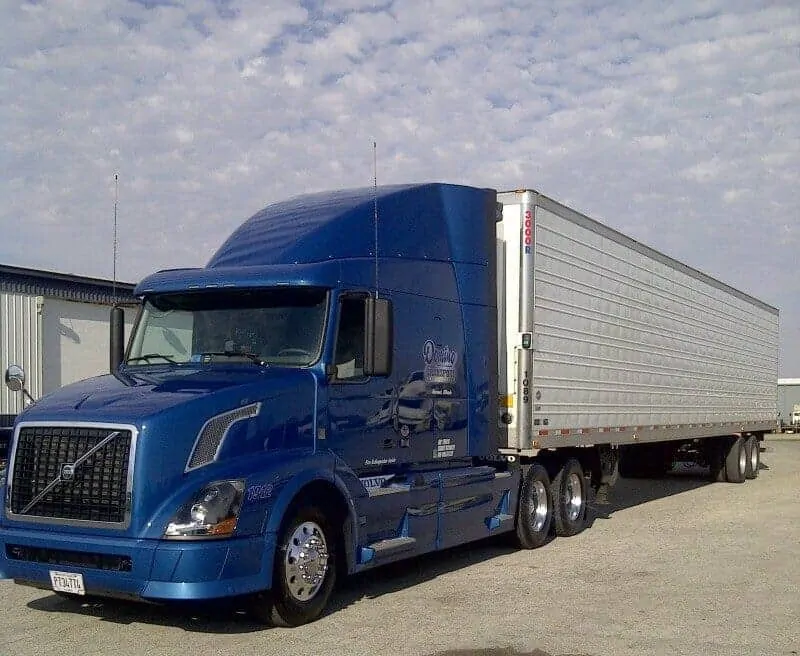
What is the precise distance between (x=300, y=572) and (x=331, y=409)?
128 centimetres

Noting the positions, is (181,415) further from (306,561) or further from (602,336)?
(602,336)

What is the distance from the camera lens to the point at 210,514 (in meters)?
6.32

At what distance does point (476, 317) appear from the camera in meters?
9.81

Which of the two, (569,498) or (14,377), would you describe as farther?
(569,498)

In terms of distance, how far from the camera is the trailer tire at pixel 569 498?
452 inches

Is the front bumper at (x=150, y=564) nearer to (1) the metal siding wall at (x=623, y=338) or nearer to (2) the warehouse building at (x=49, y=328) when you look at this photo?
(1) the metal siding wall at (x=623, y=338)

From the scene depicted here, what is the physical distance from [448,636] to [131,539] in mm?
2305

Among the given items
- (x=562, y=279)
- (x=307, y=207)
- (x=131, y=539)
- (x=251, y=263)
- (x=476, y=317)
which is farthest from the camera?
(x=562, y=279)

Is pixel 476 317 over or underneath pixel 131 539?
over

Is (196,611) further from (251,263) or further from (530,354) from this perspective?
(530,354)

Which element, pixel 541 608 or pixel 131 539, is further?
pixel 541 608

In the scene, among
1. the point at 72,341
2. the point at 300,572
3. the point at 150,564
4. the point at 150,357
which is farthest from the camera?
the point at 72,341

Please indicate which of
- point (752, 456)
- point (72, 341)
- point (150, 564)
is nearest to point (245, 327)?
point (150, 564)

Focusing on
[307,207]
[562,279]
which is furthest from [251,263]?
[562,279]
